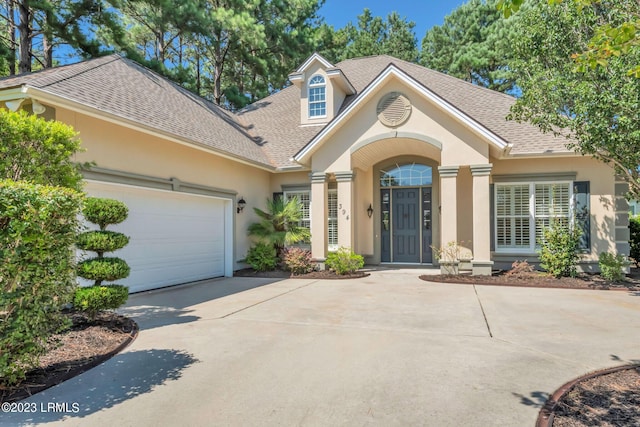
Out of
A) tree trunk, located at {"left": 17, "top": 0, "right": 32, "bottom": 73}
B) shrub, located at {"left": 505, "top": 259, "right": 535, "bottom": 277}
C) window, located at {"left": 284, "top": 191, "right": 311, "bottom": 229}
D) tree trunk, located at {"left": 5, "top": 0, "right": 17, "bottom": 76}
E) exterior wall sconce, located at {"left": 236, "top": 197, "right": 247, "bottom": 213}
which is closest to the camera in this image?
shrub, located at {"left": 505, "top": 259, "right": 535, "bottom": 277}

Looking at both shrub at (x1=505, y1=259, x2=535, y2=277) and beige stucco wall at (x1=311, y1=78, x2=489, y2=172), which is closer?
shrub at (x1=505, y1=259, x2=535, y2=277)

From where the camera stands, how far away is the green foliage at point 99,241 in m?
5.34

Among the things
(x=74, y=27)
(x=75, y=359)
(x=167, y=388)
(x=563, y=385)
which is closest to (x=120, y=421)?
(x=167, y=388)

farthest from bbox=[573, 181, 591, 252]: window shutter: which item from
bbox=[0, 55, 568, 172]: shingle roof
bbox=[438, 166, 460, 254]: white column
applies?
bbox=[438, 166, 460, 254]: white column

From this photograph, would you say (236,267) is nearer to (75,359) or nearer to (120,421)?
(75,359)

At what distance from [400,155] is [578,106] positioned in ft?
18.9

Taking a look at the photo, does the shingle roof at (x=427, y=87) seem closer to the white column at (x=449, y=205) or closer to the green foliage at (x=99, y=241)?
the white column at (x=449, y=205)

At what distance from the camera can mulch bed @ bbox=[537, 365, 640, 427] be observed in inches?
116

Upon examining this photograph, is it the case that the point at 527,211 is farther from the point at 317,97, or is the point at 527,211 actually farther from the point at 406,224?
the point at 317,97

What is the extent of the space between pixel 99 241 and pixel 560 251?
10.1 m

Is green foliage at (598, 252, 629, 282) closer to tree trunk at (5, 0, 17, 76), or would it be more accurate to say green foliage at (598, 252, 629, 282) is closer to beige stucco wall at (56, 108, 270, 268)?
beige stucco wall at (56, 108, 270, 268)

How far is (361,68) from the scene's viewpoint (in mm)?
16266

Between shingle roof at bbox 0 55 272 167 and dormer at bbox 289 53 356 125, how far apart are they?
2452 mm

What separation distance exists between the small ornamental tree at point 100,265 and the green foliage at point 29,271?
1.41m
